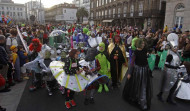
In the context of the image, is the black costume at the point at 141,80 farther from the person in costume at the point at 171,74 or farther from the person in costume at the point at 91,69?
the person in costume at the point at 91,69

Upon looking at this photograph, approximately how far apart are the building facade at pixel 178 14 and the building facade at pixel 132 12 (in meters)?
6.04

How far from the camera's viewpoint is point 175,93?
455cm

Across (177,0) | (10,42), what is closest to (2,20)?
(10,42)

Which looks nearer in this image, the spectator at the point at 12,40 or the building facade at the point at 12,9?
the spectator at the point at 12,40

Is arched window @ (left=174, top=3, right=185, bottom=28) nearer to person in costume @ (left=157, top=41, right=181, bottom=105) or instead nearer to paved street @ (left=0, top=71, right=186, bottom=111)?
person in costume @ (left=157, top=41, right=181, bottom=105)

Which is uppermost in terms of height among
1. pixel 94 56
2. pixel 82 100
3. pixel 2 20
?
pixel 2 20

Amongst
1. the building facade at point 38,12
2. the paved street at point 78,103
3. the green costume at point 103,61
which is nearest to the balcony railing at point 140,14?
the building facade at point 38,12

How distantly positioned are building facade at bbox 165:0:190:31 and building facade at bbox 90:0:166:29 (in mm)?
6035

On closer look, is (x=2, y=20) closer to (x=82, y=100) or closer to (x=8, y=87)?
(x=8, y=87)

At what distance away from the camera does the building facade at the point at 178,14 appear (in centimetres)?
1622

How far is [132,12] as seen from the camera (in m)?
30.8

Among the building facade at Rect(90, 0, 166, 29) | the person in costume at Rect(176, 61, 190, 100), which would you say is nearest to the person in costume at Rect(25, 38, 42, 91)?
the person in costume at Rect(176, 61, 190, 100)

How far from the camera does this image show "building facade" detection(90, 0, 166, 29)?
82.5 ft

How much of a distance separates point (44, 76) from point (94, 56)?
5.78 ft
